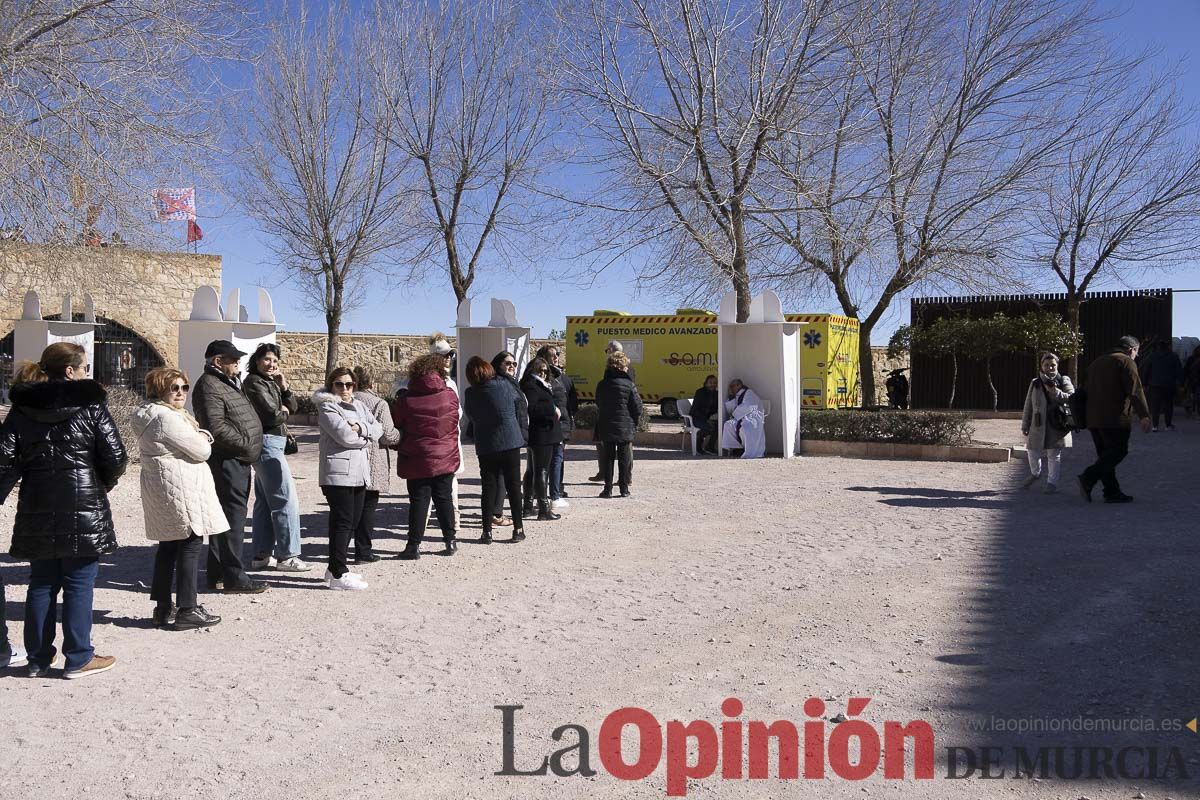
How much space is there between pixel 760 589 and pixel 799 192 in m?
10.7

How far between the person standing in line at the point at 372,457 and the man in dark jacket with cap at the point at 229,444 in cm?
95

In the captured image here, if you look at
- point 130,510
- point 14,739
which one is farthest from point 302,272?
point 14,739

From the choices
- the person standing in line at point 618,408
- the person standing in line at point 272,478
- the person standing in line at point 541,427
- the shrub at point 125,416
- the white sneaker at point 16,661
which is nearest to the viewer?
the white sneaker at point 16,661

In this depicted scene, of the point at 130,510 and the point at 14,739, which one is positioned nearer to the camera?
the point at 14,739

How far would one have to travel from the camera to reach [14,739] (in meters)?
4.22

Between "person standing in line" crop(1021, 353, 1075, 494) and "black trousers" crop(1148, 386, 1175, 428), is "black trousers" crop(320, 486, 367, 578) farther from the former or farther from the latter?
"black trousers" crop(1148, 386, 1175, 428)

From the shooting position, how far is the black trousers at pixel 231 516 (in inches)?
259

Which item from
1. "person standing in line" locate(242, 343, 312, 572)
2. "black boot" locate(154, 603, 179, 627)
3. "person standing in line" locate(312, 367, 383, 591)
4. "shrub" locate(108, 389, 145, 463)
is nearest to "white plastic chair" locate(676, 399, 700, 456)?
"shrub" locate(108, 389, 145, 463)

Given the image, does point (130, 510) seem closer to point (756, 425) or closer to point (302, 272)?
point (756, 425)

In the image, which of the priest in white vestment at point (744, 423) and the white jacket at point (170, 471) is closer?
the white jacket at point (170, 471)

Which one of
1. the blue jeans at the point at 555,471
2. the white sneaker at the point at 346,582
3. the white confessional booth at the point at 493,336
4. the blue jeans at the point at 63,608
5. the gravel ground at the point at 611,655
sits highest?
the white confessional booth at the point at 493,336

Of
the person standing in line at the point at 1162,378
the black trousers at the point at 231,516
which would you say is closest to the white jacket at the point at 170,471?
the black trousers at the point at 231,516

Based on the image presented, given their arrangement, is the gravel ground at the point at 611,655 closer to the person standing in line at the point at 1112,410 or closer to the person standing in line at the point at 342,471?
the person standing in line at the point at 342,471

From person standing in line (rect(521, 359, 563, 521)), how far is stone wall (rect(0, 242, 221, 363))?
6859 mm
